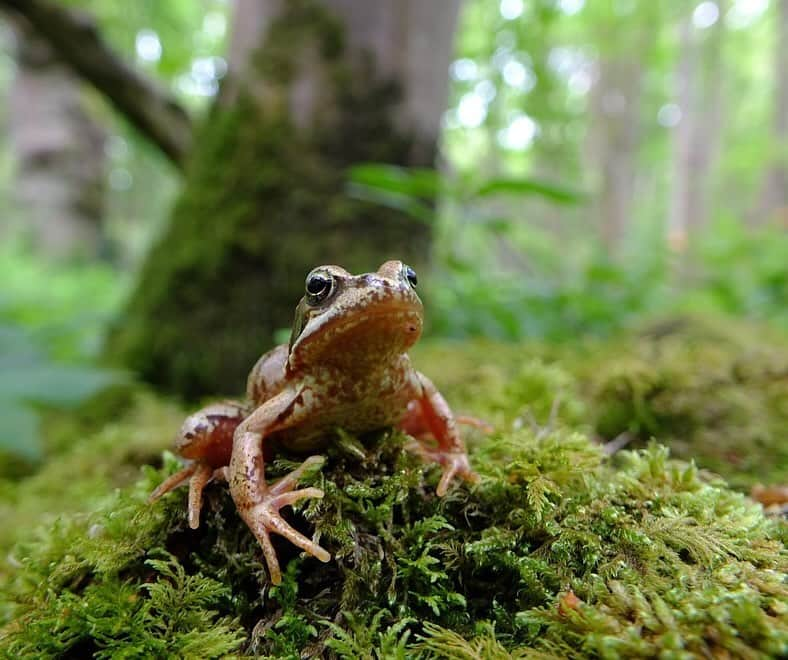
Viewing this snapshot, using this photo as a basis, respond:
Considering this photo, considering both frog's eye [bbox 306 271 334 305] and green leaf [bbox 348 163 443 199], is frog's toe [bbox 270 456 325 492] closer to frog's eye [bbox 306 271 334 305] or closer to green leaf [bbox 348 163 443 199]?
A: frog's eye [bbox 306 271 334 305]

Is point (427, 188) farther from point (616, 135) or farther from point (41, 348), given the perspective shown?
point (616, 135)

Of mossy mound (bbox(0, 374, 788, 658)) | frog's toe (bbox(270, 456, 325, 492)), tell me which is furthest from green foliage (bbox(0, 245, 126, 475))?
frog's toe (bbox(270, 456, 325, 492))

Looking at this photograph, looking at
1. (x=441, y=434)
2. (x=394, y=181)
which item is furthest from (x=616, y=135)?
(x=441, y=434)

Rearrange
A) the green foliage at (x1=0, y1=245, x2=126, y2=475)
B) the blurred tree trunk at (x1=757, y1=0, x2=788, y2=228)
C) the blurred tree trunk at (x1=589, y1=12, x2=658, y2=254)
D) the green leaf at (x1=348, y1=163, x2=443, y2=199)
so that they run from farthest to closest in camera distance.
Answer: the blurred tree trunk at (x1=757, y1=0, x2=788, y2=228), the blurred tree trunk at (x1=589, y1=12, x2=658, y2=254), the green leaf at (x1=348, y1=163, x2=443, y2=199), the green foliage at (x1=0, y1=245, x2=126, y2=475)

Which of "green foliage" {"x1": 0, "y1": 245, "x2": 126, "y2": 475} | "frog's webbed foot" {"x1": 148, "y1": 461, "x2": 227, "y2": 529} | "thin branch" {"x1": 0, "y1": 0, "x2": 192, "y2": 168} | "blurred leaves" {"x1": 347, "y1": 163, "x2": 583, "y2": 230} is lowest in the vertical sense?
"green foliage" {"x1": 0, "y1": 245, "x2": 126, "y2": 475}

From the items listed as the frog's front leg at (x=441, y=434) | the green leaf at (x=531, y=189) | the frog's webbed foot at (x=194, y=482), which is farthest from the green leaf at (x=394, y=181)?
the frog's webbed foot at (x=194, y=482)
